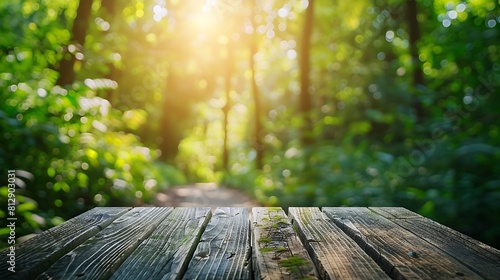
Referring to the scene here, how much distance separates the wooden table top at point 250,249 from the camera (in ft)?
5.41

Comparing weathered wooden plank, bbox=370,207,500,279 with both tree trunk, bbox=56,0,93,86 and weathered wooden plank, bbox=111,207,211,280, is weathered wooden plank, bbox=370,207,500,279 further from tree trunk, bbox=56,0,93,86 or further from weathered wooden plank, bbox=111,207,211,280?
tree trunk, bbox=56,0,93,86

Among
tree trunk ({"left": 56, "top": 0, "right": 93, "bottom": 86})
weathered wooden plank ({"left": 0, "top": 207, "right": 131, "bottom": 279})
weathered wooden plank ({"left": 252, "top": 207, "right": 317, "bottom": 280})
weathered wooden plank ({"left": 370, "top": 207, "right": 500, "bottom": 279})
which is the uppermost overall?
tree trunk ({"left": 56, "top": 0, "right": 93, "bottom": 86})

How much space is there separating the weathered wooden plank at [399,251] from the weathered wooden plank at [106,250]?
108 centimetres

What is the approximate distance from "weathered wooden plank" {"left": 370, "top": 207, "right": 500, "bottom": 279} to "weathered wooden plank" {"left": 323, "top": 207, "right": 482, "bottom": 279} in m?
0.05

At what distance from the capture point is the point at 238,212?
9.36 feet

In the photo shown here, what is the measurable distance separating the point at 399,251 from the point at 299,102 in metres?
12.3

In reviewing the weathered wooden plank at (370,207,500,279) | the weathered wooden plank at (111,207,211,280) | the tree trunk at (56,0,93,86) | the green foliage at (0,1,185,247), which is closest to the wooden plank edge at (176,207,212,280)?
the weathered wooden plank at (111,207,211,280)

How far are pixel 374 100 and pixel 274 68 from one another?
8.78 metres

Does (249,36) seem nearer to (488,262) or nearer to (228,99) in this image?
(228,99)

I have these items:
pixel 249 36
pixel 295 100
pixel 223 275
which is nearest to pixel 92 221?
pixel 223 275

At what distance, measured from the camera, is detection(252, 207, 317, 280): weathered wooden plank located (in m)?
1.63

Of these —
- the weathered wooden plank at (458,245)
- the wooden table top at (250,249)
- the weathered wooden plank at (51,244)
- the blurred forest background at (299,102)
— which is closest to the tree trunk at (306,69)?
the blurred forest background at (299,102)

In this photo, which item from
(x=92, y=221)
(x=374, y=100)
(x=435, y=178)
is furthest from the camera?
(x=374, y=100)

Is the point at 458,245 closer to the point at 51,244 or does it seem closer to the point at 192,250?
the point at 192,250
